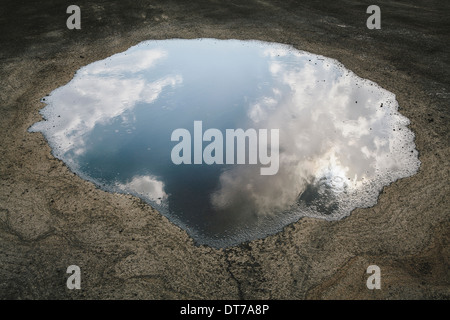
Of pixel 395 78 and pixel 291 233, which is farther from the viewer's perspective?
pixel 395 78

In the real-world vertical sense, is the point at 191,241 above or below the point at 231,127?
below

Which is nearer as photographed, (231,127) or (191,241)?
(191,241)

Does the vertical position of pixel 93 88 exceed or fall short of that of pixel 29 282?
it exceeds it

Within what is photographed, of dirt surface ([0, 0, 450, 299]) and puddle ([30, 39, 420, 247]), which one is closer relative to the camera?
dirt surface ([0, 0, 450, 299])

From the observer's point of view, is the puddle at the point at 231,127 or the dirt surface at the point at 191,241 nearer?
the dirt surface at the point at 191,241

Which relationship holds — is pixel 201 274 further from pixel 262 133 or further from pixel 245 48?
pixel 245 48

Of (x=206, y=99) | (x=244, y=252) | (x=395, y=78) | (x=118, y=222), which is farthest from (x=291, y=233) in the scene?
(x=395, y=78)
